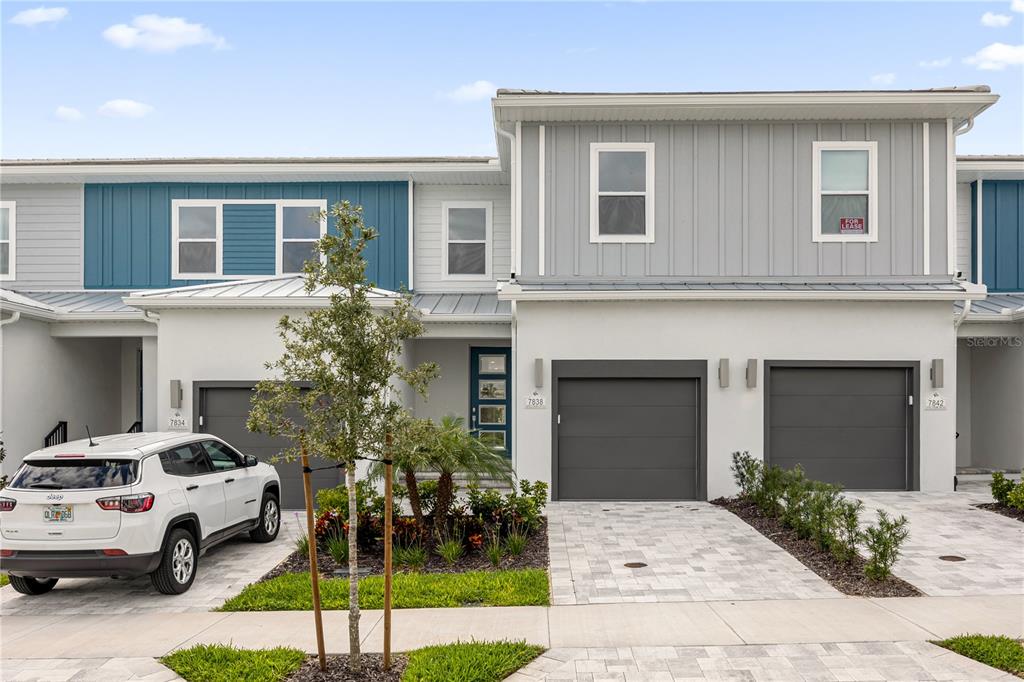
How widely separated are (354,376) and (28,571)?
4.26 m

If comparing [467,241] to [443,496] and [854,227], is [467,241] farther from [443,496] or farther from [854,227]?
[443,496]

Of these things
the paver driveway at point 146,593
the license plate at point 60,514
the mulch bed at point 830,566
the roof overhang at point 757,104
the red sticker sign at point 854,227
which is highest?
the roof overhang at point 757,104

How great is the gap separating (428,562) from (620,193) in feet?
23.0

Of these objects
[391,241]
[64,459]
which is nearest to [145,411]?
[391,241]

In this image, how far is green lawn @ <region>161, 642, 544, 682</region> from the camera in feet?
17.0

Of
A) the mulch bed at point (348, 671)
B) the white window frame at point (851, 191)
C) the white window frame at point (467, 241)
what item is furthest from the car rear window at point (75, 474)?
the white window frame at point (851, 191)

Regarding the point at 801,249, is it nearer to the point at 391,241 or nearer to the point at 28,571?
the point at 391,241

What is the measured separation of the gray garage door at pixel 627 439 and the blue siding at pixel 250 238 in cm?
716

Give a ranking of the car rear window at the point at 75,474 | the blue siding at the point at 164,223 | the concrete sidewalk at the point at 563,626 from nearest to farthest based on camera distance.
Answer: the concrete sidewalk at the point at 563,626 → the car rear window at the point at 75,474 → the blue siding at the point at 164,223

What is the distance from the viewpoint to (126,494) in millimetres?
6898

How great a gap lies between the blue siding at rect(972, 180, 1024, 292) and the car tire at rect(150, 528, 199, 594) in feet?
51.1

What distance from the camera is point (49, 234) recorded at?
50.6ft

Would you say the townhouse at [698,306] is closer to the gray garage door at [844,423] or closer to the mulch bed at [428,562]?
the gray garage door at [844,423]

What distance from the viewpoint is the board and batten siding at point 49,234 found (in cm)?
1541
